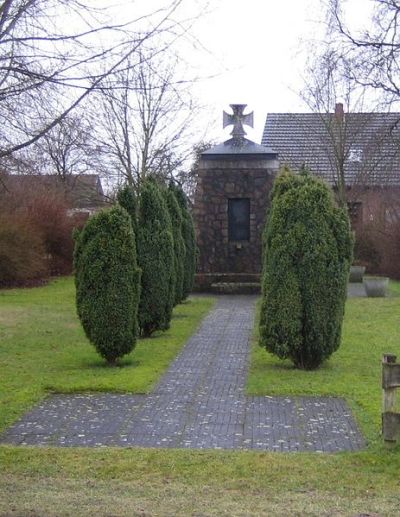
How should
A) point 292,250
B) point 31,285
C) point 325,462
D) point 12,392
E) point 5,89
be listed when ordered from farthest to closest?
1. point 31,285
2. point 292,250
3. point 12,392
4. point 325,462
5. point 5,89

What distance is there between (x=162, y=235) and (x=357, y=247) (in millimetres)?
22740

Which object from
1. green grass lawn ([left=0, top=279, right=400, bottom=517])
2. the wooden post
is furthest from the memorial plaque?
the wooden post

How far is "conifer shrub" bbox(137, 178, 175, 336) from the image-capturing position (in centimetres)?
1584

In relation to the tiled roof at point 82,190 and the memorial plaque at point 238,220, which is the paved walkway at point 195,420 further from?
the tiled roof at point 82,190

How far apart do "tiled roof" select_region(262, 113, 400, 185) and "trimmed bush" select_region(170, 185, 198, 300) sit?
9.85 metres

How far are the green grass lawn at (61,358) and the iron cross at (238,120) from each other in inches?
304

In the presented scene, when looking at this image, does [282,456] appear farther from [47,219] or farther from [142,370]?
[47,219]

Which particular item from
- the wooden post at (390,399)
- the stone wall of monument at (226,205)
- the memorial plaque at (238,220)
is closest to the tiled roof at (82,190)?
the stone wall of monument at (226,205)

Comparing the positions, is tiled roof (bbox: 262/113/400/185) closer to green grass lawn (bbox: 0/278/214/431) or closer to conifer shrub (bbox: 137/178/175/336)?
green grass lawn (bbox: 0/278/214/431)

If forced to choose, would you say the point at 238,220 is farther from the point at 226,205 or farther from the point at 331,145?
the point at 331,145

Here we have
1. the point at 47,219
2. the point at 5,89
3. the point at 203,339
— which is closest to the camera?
the point at 5,89

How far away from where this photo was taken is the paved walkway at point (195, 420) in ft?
25.8

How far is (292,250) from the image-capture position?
1184 cm

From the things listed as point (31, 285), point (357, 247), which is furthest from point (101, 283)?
point (357, 247)
